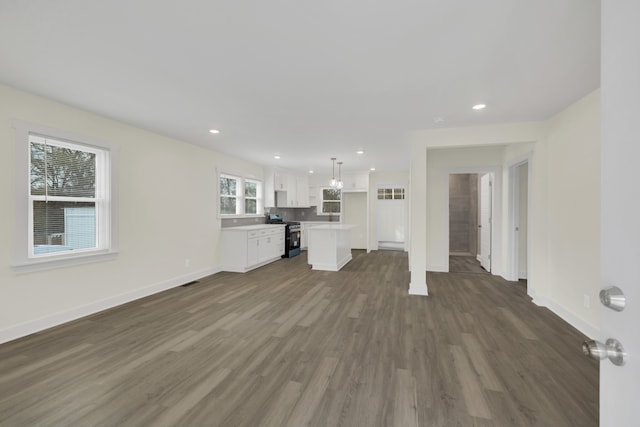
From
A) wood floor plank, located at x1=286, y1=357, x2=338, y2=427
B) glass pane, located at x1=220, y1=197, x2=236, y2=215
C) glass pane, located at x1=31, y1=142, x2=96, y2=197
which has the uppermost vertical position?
→ glass pane, located at x1=31, y1=142, x2=96, y2=197

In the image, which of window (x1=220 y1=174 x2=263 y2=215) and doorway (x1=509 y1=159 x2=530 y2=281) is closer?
doorway (x1=509 y1=159 x2=530 y2=281)

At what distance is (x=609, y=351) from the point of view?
744 millimetres

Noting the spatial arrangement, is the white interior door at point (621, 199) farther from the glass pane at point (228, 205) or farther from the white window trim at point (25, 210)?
the glass pane at point (228, 205)

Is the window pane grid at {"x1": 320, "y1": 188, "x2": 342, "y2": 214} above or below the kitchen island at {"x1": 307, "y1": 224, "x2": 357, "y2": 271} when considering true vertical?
above

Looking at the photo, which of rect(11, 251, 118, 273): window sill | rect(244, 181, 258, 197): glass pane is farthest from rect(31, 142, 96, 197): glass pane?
rect(244, 181, 258, 197): glass pane

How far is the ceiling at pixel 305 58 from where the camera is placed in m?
1.71

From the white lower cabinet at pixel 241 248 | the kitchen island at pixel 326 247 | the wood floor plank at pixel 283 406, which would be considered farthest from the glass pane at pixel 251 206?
the wood floor plank at pixel 283 406

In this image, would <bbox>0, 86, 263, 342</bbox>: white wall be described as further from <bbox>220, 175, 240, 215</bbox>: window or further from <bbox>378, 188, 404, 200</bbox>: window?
<bbox>378, 188, 404, 200</bbox>: window

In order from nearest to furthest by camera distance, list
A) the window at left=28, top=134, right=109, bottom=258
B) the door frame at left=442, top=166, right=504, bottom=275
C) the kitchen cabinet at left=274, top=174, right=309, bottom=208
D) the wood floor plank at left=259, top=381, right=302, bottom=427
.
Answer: the wood floor plank at left=259, top=381, right=302, bottom=427 → the window at left=28, top=134, right=109, bottom=258 → the door frame at left=442, top=166, right=504, bottom=275 → the kitchen cabinet at left=274, top=174, right=309, bottom=208

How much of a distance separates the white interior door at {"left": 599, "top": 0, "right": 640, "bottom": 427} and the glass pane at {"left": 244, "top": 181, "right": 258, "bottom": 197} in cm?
655

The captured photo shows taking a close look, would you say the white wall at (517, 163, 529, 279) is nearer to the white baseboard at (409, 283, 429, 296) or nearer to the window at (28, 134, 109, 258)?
the white baseboard at (409, 283, 429, 296)

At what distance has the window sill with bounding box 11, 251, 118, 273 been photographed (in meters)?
2.85

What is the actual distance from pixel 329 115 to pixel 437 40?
168 centimetres

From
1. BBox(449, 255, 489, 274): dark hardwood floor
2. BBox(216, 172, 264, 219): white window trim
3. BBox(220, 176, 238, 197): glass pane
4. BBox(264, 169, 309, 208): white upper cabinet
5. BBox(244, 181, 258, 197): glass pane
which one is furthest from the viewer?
BBox(264, 169, 309, 208): white upper cabinet
